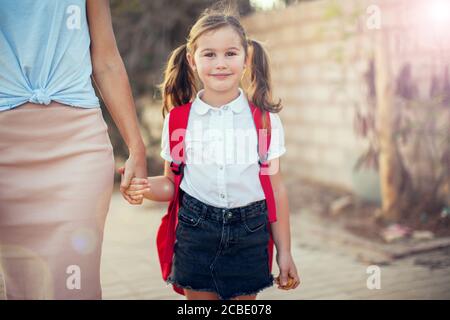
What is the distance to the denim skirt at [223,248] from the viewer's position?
2330 mm

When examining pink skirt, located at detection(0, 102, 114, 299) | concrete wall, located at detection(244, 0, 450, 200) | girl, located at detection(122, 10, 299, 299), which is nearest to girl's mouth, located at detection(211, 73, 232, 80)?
girl, located at detection(122, 10, 299, 299)

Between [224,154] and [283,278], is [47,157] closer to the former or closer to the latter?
[224,154]

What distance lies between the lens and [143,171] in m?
2.20

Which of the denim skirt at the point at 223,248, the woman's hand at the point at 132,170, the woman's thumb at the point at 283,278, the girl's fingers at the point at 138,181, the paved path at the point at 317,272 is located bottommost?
the paved path at the point at 317,272

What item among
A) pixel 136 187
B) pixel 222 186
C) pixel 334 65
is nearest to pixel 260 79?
pixel 222 186

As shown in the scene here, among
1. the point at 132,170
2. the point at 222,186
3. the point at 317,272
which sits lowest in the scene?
the point at 317,272

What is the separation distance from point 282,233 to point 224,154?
1.28 feet

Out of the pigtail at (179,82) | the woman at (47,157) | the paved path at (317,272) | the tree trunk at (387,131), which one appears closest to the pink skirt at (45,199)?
the woman at (47,157)

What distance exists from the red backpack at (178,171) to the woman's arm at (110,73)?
311 mm

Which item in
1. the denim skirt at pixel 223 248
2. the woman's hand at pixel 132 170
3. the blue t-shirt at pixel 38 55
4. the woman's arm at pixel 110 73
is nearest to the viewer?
the blue t-shirt at pixel 38 55

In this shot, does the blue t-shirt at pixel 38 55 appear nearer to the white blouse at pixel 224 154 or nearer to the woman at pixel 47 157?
the woman at pixel 47 157

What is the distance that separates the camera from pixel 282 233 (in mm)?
2459

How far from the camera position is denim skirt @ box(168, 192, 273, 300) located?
2.33 m

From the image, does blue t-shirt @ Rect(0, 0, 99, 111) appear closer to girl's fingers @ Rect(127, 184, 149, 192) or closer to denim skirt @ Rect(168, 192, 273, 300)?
girl's fingers @ Rect(127, 184, 149, 192)
